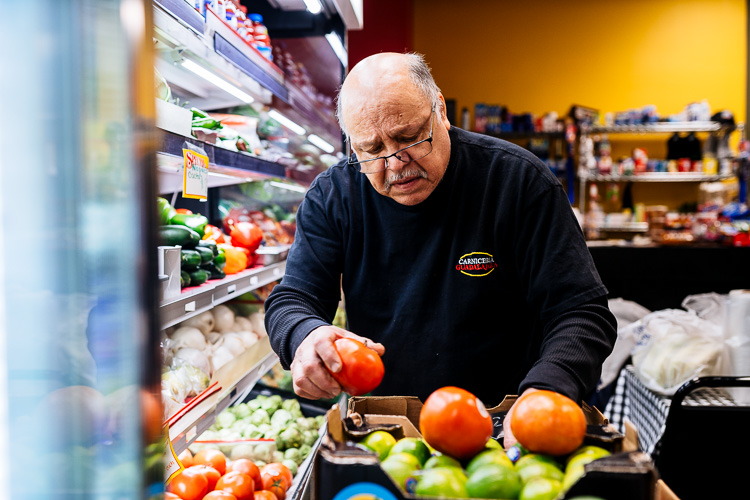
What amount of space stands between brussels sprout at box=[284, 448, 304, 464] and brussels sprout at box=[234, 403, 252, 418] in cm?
33

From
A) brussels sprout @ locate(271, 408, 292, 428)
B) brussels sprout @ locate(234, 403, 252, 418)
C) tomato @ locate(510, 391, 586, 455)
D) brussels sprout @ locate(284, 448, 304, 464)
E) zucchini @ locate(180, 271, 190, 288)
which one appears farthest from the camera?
brussels sprout @ locate(234, 403, 252, 418)

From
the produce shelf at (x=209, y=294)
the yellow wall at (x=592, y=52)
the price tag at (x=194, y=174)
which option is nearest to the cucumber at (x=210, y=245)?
the produce shelf at (x=209, y=294)

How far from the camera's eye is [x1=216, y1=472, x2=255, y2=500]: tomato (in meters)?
1.62

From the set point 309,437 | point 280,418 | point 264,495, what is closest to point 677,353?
point 309,437

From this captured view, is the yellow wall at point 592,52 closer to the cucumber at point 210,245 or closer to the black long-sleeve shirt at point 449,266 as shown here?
the cucumber at point 210,245

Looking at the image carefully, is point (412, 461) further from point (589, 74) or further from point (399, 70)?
point (589, 74)

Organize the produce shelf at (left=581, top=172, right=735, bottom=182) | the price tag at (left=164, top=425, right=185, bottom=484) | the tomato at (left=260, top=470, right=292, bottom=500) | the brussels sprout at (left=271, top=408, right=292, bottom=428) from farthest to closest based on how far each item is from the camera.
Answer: the produce shelf at (left=581, top=172, right=735, bottom=182) < the brussels sprout at (left=271, top=408, right=292, bottom=428) < the tomato at (left=260, top=470, right=292, bottom=500) < the price tag at (left=164, top=425, right=185, bottom=484)

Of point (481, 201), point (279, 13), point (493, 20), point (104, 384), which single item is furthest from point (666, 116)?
point (104, 384)

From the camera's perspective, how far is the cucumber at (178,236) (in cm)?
184

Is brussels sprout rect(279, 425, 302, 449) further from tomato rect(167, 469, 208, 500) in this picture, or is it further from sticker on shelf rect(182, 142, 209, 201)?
sticker on shelf rect(182, 142, 209, 201)

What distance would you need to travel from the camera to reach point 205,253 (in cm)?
196

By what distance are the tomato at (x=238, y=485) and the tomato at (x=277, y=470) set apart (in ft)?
0.81

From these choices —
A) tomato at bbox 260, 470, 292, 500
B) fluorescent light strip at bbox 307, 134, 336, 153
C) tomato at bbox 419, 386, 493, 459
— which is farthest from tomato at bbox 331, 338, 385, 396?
fluorescent light strip at bbox 307, 134, 336, 153

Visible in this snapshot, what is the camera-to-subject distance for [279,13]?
10.2 feet
